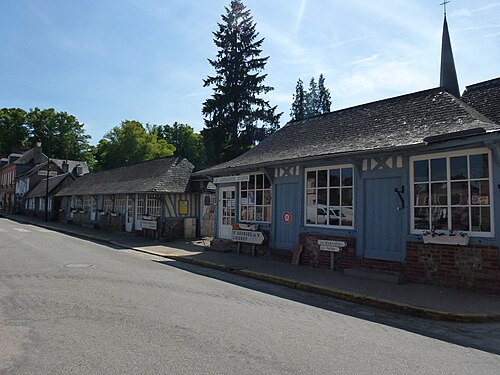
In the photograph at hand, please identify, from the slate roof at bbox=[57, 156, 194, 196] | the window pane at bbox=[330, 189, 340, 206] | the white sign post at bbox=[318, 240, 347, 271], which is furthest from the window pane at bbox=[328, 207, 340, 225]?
the slate roof at bbox=[57, 156, 194, 196]

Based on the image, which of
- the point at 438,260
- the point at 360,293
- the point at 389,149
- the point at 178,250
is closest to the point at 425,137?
the point at 389,149

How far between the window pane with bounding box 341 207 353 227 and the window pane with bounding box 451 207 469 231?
2.70 metres

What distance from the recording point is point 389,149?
367 inches

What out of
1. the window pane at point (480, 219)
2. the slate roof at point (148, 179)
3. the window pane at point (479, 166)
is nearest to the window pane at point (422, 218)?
the window pane at point (480, 219)

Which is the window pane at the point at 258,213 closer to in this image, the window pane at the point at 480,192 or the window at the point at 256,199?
the window at the point at 256,199

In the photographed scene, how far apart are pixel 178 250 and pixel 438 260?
33.9 feet

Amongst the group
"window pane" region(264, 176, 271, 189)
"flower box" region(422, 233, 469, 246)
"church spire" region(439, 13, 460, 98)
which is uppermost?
"church spire" region(439, 13, 460, 98)

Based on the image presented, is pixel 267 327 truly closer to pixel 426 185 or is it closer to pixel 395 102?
pixel 426 185

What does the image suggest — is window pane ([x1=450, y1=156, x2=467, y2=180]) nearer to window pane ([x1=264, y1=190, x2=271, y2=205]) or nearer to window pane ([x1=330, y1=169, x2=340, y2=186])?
window pane ([x1=330, y1=169, x2=340, y2=186])

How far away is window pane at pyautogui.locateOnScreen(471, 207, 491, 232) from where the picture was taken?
27.3 feet

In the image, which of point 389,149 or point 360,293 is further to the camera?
point 389,149

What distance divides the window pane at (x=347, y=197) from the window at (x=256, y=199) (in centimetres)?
325

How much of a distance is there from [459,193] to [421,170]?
1.02 meters

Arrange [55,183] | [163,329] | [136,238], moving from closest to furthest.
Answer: [163,329], [136,238], [55,183]
